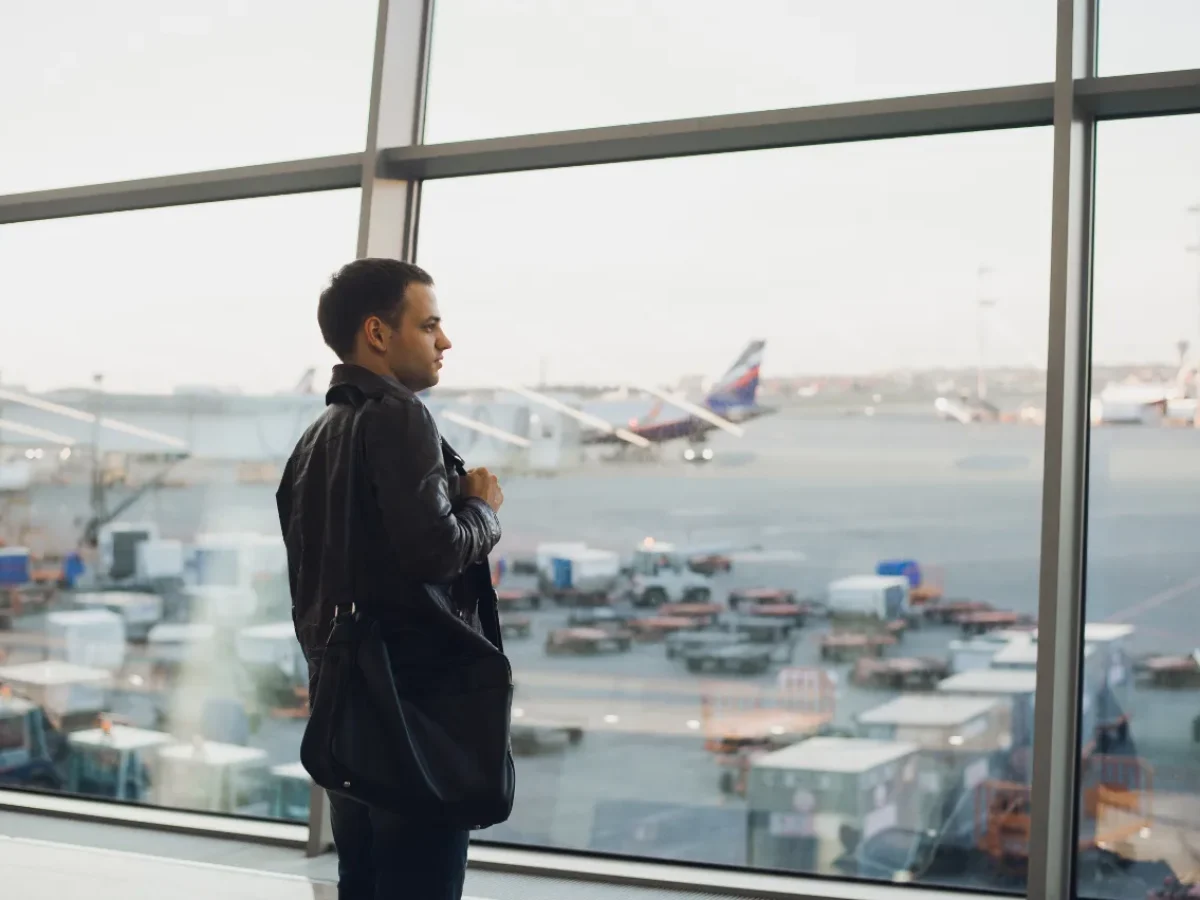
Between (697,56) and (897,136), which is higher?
(697,56)

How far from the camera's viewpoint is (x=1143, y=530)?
101 inches

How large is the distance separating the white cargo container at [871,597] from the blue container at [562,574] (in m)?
0.65

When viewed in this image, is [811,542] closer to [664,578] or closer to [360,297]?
[664,578]

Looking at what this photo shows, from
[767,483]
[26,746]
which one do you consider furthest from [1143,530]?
[26,746]

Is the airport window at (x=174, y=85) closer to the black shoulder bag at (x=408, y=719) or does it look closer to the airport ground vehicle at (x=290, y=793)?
the airport ground vehicle at (x=290, y=793)

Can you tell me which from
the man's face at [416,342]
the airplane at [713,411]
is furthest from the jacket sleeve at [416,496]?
the airplane at [713,411]

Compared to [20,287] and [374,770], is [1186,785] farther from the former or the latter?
[20,287]

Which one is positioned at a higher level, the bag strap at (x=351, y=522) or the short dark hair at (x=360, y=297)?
the short dark hair at (x=360, y=297)

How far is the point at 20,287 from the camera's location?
394 centimetres

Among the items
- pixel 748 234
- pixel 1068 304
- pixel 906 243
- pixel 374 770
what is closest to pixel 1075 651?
pixel 1068 304

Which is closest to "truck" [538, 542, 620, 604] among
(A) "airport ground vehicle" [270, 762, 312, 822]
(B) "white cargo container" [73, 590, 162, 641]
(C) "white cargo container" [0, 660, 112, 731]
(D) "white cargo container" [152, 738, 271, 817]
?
(A) "airport ground vehicle" [270, 762, 312, 822]

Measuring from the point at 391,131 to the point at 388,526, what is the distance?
6.00 ft

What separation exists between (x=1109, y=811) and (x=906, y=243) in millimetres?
1239

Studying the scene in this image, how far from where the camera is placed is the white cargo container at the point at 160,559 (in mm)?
3594
